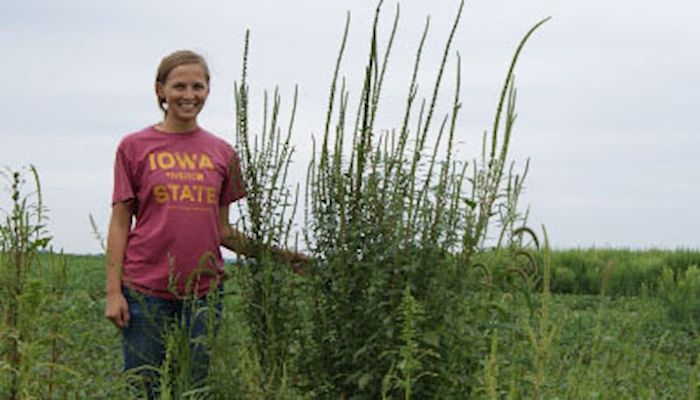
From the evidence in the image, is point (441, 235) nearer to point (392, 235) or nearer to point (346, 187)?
point (392, 235)

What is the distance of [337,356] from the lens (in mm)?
3879

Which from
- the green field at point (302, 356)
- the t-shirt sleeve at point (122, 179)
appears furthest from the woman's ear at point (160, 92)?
the green field at point (302, 356)

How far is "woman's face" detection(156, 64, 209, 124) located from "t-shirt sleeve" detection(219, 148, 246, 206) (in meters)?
0.29

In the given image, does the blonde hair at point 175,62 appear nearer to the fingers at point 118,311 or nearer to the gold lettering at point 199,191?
the gold lettering at point 199,191

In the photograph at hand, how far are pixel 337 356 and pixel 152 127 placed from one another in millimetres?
1564

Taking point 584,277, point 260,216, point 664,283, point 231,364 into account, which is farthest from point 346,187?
point 584,277

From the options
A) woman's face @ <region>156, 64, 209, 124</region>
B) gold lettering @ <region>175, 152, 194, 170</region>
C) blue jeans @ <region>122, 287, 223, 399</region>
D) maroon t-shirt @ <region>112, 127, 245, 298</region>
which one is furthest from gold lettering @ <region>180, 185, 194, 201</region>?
blue jeans @ <region>122, 287, 223, 399</region>

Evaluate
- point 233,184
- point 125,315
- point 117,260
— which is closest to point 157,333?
point 125,315

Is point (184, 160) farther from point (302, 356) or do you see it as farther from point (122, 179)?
point (302, 356)

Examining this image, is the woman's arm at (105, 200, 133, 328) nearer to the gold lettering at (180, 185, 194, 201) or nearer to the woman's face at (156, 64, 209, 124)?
the gold lettering at (180, 185, 194, 201)

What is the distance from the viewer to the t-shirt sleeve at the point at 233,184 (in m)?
4.53

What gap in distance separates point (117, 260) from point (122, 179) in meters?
0.38

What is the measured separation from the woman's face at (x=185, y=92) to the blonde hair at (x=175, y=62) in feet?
0.10

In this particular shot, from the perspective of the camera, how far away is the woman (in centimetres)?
437
